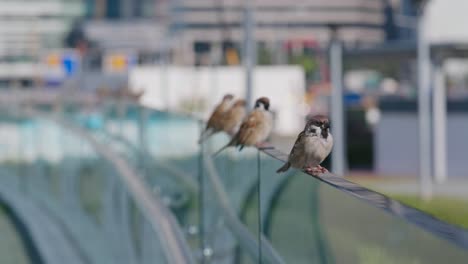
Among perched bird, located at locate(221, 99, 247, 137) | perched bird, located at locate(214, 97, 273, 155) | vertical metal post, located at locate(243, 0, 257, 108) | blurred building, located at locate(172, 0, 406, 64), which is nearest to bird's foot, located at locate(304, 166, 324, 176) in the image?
perched bird, located at locate(214, 97, 273, 155)

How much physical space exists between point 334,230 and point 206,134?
5.61 m

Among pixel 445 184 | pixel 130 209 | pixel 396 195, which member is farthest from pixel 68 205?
pixel 445 184

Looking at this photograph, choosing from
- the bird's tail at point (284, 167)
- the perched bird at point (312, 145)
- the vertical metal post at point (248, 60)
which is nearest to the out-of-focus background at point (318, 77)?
the vertical metal post at point (248, 60)

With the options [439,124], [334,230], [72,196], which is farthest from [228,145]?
[439,124]

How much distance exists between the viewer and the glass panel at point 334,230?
3.39 meters

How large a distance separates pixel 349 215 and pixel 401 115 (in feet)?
136

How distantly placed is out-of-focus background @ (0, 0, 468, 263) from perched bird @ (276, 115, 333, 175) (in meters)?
1.71

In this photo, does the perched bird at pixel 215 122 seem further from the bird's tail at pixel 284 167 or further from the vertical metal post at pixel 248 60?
the vertical metal post at pixel 248 60

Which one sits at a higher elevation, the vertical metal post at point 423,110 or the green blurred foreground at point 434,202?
the vertical metal post at point 423,110

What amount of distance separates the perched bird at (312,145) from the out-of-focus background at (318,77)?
1.71m

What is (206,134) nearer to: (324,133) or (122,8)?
(324,133)

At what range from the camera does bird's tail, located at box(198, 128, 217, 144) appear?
32.7 ft

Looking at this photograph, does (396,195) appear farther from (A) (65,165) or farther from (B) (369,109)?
(B) (369,109)

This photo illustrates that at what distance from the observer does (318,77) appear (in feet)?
381
